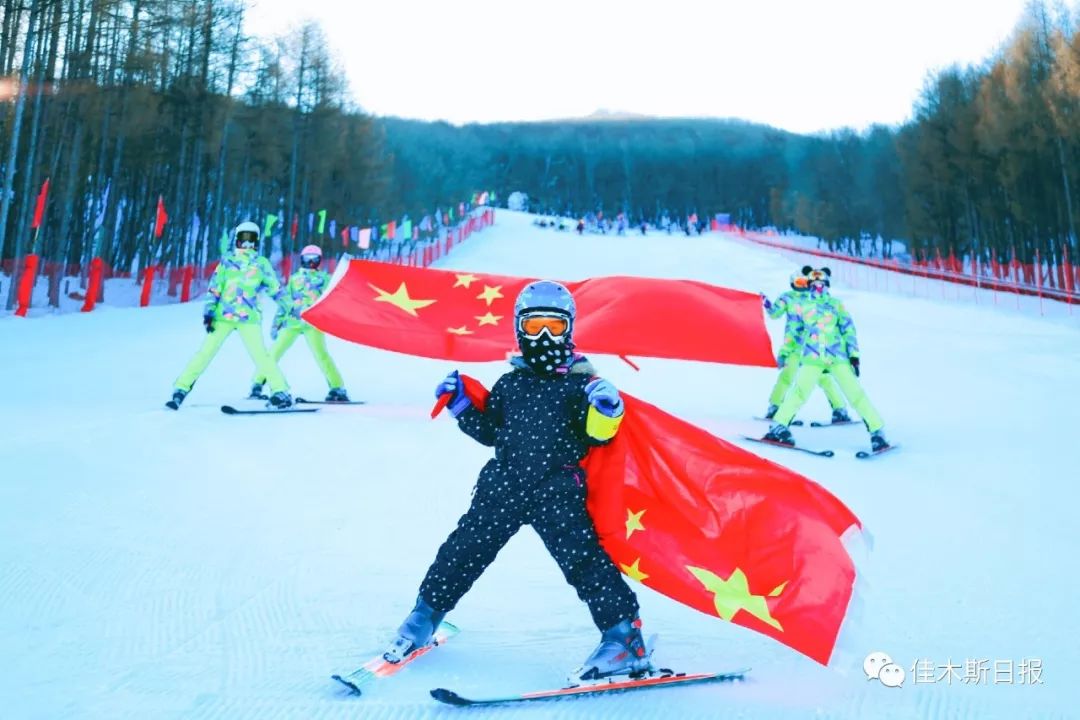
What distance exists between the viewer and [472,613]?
3.54 metres

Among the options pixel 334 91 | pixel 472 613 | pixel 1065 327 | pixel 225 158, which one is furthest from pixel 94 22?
pixel 1065 327

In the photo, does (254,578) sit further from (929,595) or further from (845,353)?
(845,353)

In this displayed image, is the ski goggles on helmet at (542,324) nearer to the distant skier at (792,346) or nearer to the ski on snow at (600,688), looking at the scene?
the ski on snow at (600,688)

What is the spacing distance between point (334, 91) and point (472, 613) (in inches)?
1331

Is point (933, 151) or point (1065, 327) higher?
point (933, 151)

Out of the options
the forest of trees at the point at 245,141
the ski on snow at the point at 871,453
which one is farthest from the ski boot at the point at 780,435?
the forest of trees at the point at 245,141

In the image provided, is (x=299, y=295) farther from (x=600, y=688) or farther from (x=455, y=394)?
(x=600, y=688)

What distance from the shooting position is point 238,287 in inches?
320

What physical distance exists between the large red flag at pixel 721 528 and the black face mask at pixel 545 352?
0.24m

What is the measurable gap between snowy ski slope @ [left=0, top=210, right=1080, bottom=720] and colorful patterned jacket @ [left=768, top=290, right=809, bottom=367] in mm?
941

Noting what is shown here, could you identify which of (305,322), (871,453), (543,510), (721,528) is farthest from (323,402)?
(721,528)

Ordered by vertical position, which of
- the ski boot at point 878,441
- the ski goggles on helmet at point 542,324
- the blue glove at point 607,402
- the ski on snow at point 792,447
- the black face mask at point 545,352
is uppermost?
the ski goggles on helmet at point 542,324

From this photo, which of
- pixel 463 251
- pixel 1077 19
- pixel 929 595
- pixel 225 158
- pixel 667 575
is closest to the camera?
pixel 667 575

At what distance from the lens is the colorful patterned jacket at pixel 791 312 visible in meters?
7.96
